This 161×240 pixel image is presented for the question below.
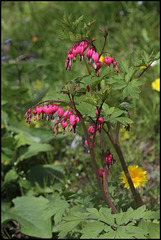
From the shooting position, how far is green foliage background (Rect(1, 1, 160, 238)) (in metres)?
2.17

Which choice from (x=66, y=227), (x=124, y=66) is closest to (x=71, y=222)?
(x=66, y=227)

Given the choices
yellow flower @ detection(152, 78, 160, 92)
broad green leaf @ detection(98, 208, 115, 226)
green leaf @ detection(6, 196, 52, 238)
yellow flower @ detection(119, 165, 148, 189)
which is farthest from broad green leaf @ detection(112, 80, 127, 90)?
yellow flower @ detection(152, 78, 160, 92)

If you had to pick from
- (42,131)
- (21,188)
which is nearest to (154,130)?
(42,131)

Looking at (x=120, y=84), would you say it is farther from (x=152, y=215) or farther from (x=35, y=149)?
(x=35, y=149)

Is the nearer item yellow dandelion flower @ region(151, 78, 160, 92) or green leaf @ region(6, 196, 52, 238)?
green leaf @ region(6, 196, 52, 238)

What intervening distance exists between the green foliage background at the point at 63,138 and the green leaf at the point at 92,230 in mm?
263

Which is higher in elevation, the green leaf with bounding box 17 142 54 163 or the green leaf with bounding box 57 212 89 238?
the green leaf with bounding box 17 142 54 163

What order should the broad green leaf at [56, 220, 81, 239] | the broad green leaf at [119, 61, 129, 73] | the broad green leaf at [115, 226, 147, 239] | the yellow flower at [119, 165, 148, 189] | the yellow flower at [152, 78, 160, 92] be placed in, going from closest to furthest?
1. the broad green leaf at [115, 226, 147, 239]
2. the broad green leaf at [56, 220, 81, 239]
3. the broad green leaf at [119, 61, 129, 73]
4. the yellow flower at [119, 165, 148, 189]
5. the yellow flower at [152, 78, 160, 92]

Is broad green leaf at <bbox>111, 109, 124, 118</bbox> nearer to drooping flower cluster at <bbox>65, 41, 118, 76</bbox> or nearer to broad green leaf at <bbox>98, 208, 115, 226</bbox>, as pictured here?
drooping flower cluster at <bbox>65, 41, 118, 76</bbox>

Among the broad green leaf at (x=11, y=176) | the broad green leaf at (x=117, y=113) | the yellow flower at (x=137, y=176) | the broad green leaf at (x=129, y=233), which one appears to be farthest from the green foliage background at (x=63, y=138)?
the broad green leaf at (x=129, y=233)

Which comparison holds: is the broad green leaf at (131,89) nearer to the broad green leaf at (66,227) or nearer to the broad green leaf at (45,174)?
the broad green leaf at (66,227)

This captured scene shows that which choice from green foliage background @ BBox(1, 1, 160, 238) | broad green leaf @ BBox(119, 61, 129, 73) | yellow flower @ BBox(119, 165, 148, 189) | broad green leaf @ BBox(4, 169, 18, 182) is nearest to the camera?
broad green leaf @ BBox(119, 61, 129, 73)

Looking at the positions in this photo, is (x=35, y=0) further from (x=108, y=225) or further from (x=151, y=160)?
(x=108, y=225)

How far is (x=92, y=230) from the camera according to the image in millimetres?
1203
